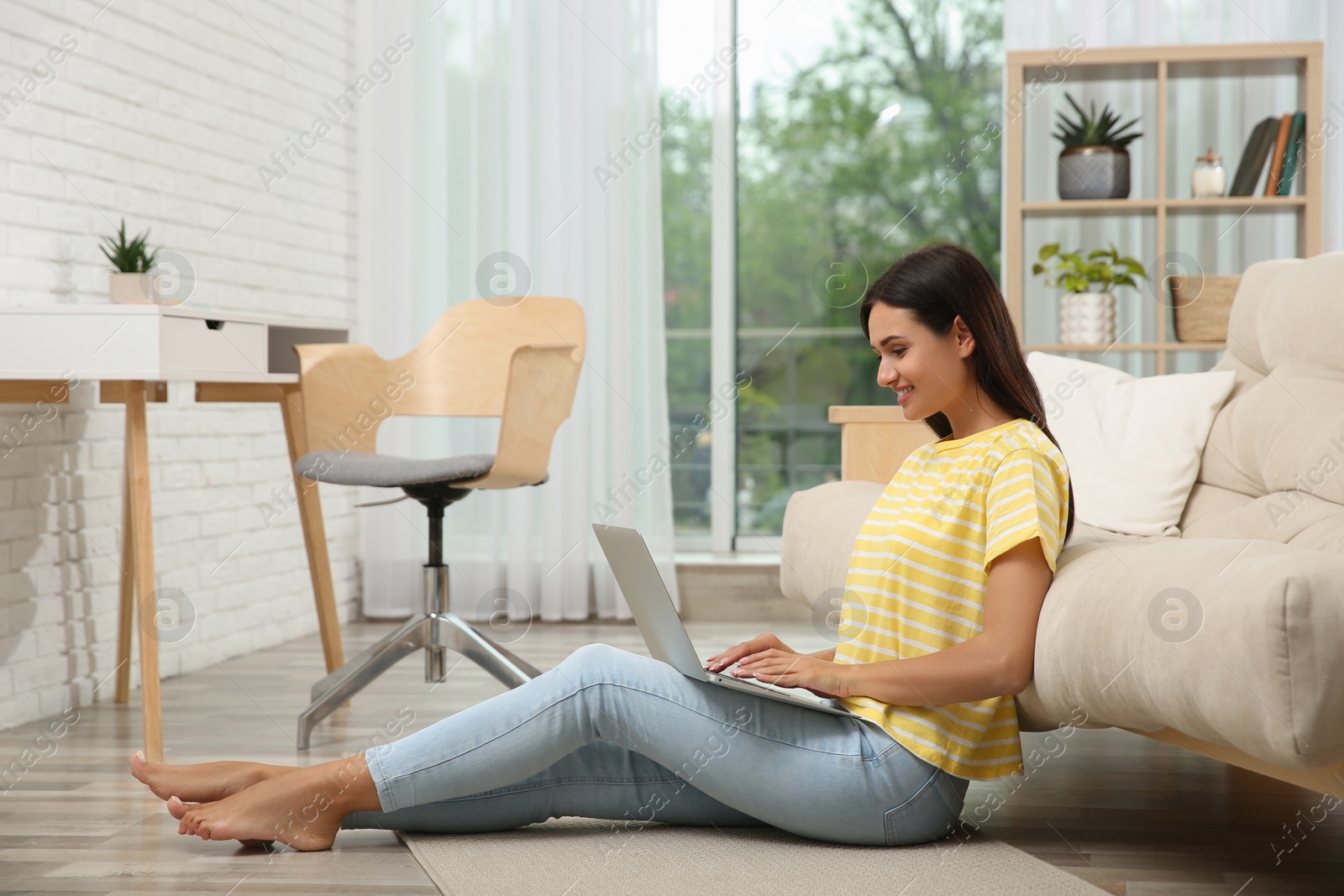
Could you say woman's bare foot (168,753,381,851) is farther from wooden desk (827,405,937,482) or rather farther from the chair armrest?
wooden desk (827,405,937,482)

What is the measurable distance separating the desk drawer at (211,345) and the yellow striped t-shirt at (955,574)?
4.31ft

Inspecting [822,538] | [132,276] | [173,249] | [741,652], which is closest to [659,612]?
[741,652]

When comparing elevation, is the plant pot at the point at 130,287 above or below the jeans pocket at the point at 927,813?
above

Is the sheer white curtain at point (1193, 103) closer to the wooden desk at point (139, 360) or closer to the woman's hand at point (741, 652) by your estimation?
the wooden desk at point (139, 360)

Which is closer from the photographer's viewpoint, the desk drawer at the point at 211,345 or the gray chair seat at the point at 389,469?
the desk drawer at the point at 211,345

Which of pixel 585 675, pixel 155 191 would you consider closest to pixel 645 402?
pixel 155 191

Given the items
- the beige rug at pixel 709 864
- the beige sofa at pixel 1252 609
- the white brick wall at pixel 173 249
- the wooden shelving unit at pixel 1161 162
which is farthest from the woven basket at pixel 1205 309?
the white brick wall at pixel 173 249

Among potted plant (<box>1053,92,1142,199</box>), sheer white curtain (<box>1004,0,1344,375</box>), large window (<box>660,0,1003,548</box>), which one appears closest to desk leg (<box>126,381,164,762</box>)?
large window (<box>660,0,1003,548</box>)

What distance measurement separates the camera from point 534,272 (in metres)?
3.75

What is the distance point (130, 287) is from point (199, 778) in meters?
1.15

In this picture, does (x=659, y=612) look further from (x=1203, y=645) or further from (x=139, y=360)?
(x=139, y=360)

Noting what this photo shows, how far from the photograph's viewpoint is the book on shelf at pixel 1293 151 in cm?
333

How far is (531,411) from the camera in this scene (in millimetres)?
2482

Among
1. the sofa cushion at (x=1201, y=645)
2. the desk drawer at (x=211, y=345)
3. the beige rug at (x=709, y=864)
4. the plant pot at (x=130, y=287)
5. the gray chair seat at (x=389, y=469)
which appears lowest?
the beige rug at (x=709, y=864)
